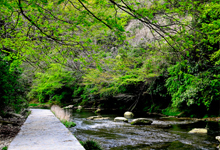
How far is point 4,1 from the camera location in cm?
332

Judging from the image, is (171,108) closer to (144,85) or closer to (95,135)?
(144,85)

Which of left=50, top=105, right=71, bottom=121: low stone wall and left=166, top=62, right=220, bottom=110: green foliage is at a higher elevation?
left=166, top=62, right=220, bottom=110: green foliage

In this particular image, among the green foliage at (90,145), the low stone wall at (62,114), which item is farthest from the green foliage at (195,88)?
the low stone wall at (62,114)

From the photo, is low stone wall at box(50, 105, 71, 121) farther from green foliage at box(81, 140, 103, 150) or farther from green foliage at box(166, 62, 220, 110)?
green foliage at box(166, 62, 220, 110)

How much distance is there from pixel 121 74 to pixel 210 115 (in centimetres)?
828

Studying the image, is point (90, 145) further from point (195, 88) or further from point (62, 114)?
point (195, 88)

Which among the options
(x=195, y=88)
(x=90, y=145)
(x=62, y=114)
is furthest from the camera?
(x=62, y=114)

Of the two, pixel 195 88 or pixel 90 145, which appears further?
pixel 195 88

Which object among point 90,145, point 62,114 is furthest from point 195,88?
point 90,145

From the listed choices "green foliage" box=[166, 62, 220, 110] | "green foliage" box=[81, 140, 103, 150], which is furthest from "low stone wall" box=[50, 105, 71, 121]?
"green foliage" box=[166, 62, 220, 110]

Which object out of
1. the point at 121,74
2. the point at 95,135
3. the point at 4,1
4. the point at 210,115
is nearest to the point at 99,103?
the point at 121,74

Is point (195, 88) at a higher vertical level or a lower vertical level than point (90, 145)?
higher

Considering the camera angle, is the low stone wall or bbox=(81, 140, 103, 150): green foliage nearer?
bbox=(81, 140, 103, 150): green foliage

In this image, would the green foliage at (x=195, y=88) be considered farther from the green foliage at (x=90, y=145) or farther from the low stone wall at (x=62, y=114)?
the low stone wall at (x=62, y=114)
